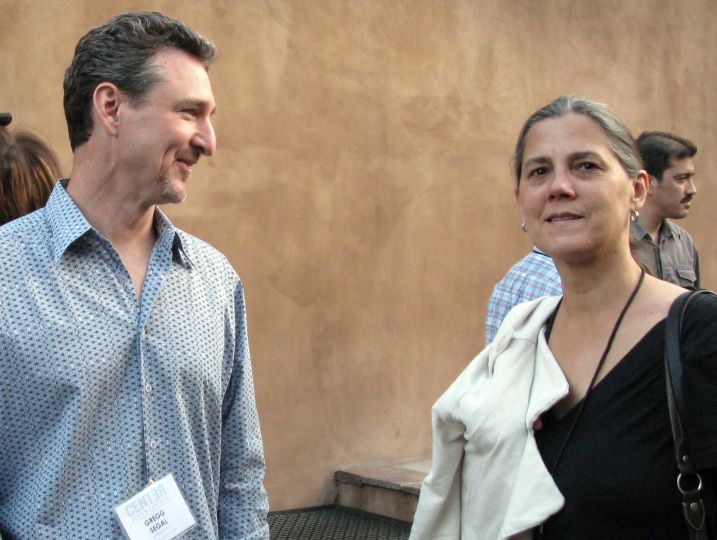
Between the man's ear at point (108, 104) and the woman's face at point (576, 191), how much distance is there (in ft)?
3.14

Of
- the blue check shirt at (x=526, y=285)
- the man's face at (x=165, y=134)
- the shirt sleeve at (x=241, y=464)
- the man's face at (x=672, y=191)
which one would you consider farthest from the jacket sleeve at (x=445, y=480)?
the man's face at (x=672, y=191)

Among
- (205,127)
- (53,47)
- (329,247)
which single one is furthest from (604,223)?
(329,247)

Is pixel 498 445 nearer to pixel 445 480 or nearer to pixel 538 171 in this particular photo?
pixel 445 480

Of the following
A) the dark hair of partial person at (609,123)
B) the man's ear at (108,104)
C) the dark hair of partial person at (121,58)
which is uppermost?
the dark hair of partial person at (121,58)

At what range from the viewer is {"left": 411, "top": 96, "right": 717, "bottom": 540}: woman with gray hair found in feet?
6.91

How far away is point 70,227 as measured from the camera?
2352mm

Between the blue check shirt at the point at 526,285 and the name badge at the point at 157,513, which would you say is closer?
the name badge at the point at 157,513

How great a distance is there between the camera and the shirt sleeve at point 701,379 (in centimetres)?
203

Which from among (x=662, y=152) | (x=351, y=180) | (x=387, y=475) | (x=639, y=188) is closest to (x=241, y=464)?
(x=639, y=188)

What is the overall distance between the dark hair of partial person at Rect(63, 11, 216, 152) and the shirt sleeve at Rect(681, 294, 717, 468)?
128 centimetres

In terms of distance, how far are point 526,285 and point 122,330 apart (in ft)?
6.05

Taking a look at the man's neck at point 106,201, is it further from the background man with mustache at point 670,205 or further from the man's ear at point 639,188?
the background man with mustache at point 670,205

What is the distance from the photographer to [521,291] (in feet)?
12.5

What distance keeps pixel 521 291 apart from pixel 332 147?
2220 mm
